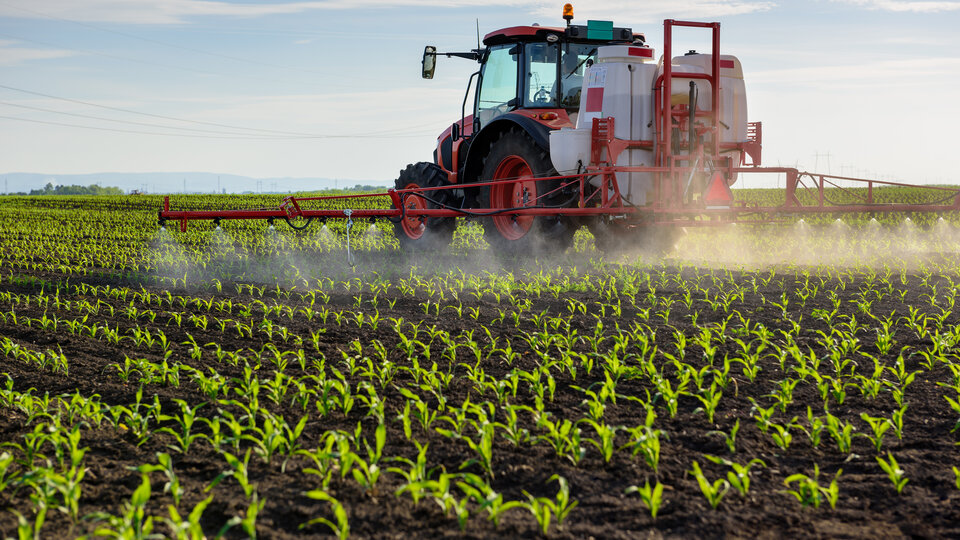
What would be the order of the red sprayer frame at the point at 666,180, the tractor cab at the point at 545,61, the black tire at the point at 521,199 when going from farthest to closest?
the tractor cab at the point at 545,61, the black tire at the point at 521,199, the red sprayer frame at the point at 666,180

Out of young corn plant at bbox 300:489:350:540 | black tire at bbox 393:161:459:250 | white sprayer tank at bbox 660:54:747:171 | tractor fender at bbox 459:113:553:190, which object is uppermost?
white sprayer tank at bbox 660:54:747:171

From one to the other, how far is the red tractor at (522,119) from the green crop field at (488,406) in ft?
3.11

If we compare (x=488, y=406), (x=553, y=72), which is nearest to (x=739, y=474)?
(x=488, y=406)

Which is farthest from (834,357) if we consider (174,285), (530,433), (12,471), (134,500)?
(174,285)

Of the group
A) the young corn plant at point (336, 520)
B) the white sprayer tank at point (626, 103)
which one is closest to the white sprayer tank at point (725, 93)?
the white sprayer tank at point (626, 103)

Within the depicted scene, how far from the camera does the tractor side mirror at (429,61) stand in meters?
10.2

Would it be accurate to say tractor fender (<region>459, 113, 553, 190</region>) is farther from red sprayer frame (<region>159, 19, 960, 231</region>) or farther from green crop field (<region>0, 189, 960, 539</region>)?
green crop field (<region>0, 189, 960, 539</region>)

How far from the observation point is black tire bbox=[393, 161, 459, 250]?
11.2 m

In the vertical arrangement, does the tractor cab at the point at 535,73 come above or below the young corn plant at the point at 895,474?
above

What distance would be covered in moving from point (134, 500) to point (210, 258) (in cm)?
1040

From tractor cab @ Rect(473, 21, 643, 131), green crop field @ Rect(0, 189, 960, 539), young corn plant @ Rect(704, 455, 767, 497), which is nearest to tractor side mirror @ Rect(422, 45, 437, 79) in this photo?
tractor cab @ Rect(473, 21, 643, 131)

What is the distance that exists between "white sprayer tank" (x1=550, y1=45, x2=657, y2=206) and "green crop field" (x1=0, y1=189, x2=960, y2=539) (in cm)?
105

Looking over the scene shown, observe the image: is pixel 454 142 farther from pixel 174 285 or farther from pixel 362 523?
pixel 362 523

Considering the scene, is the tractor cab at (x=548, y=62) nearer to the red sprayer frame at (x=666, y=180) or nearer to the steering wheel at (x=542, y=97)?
the steering wheel at (x=542, y=97)
